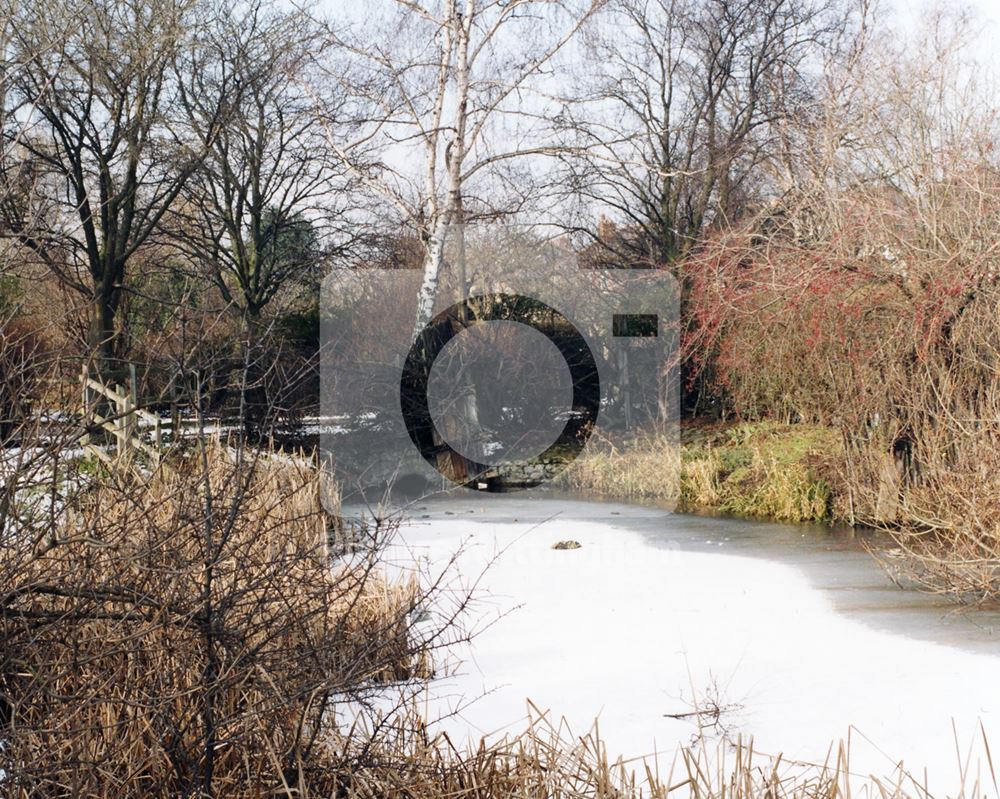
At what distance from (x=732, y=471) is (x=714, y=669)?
6.49 metres

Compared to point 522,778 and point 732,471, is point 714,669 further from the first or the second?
point 732,471

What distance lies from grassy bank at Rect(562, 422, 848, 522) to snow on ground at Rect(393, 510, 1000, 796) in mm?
2396

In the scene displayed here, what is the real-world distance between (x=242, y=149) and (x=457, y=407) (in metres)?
6.88

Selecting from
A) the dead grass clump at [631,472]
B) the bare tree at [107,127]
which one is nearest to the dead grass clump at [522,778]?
the dead grass clump at [631,472]

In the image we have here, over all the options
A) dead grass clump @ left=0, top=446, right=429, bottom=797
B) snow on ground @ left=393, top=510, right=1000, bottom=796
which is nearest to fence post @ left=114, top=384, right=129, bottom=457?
snow on ground @ left=393, top=510, right=1000, bottom=796

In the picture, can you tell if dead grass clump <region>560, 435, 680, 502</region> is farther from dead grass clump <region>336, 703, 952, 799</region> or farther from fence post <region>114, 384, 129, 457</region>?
dead grass clump <region>336, 703, 952, 799</region>

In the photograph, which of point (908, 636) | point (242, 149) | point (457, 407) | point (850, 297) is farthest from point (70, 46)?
point (908, 636)

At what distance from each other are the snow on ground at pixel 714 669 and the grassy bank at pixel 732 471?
2396 mm

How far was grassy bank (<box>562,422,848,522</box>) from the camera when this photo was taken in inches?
423

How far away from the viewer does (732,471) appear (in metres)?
12.1

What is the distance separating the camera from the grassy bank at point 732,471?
10742mm

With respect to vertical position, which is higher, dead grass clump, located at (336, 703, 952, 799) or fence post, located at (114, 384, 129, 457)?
fence post, located at (114, 384, 129, 457)

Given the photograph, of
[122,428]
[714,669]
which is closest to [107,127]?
A: [122,428]

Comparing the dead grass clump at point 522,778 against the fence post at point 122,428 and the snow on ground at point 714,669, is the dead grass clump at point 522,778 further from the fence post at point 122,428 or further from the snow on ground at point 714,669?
the fence post at point 122,428
